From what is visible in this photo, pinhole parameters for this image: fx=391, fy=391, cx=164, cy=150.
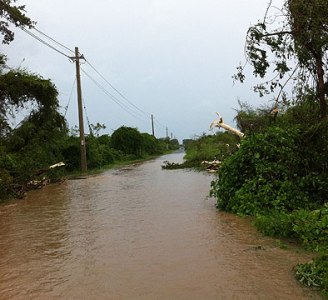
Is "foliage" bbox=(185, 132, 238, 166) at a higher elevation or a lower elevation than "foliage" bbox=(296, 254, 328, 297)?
higher

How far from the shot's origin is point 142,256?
600 centimetres

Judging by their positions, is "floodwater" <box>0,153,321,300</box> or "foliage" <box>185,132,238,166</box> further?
"foliage" <box>185,132,238,166</box>

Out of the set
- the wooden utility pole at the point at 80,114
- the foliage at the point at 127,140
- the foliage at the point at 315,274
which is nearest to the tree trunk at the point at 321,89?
the foliage at the point at 315,274

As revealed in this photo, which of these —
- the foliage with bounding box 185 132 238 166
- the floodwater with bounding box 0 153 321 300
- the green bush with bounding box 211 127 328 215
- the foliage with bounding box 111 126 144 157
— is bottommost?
the floodwater with bounding box 0 153 321 300

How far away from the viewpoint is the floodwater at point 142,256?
4.60m

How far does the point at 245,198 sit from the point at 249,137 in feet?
5.74

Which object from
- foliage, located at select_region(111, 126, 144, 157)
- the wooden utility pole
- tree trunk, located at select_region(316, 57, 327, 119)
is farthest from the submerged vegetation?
foliage, located at select_region(111, 126, 144, 157)

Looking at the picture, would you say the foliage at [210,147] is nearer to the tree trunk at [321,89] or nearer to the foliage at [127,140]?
the tree trunk at [321,89]

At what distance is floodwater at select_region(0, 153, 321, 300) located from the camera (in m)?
4.60

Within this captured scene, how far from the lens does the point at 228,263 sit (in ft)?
17.9

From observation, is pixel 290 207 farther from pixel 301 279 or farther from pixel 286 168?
pixel 301 279

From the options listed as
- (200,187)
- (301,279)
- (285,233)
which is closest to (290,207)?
(285,233)

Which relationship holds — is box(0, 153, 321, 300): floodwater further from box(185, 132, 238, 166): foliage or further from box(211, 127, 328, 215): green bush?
box(185, 132, 238, 166): foliage

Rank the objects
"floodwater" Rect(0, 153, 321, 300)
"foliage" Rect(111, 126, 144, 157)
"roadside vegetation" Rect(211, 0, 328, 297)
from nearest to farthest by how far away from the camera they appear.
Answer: "floodwater" Rect(0, 153, 321, 300) → "roadside vegetation" Rect(211, 0, 328, 297) → "foliage" Rect(111, 126, 144, 157)
